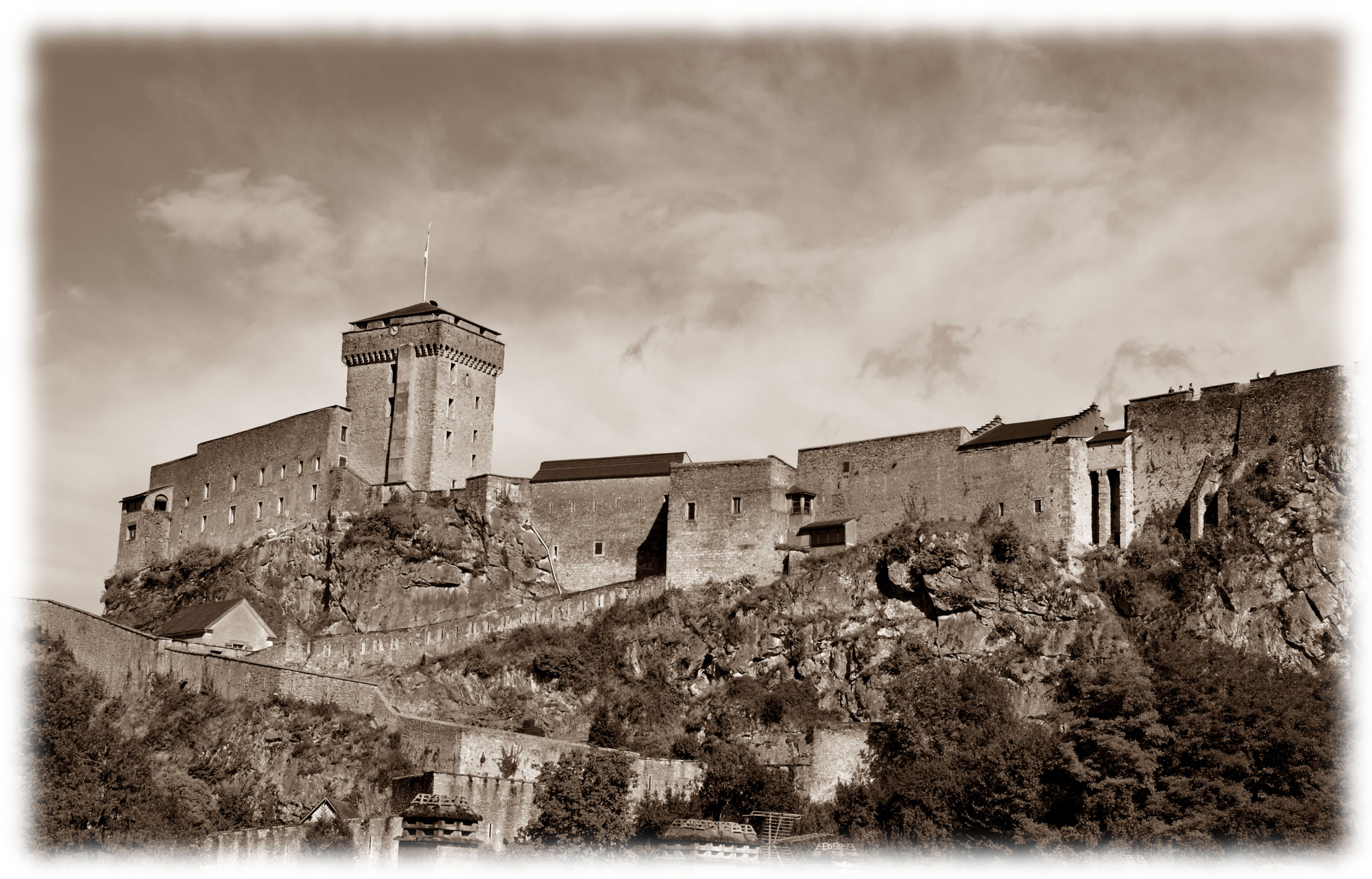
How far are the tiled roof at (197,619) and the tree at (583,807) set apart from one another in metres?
20.9

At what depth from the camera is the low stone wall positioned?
58.2 metres

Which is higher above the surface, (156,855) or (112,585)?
(112,585)

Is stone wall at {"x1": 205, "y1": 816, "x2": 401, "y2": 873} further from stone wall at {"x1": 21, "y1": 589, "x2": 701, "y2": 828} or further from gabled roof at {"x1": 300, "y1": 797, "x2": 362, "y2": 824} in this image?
stone wall at {"x1": 21, "y1": 589, "x2": 701, "y2": 828}

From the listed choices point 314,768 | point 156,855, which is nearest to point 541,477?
point 314,768

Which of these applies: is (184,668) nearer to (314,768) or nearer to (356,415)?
(314,768)

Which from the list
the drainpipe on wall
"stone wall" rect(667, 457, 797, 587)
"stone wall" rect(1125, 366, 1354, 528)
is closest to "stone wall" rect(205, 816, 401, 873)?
"stone wall" rect(667, 457, 797, 587)

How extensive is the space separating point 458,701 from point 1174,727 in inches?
1005

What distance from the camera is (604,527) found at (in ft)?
215

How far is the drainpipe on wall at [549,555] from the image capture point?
6538 centimetres

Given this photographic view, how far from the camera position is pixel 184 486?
3066 inches

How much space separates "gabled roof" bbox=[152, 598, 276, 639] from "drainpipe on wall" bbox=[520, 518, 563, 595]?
11.8 metres

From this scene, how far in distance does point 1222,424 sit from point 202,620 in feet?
134

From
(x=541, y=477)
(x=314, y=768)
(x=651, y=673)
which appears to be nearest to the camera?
(x=314, y=768)

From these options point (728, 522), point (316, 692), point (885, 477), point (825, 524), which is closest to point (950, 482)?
point (885, 477)
